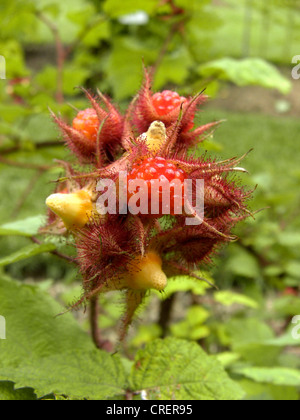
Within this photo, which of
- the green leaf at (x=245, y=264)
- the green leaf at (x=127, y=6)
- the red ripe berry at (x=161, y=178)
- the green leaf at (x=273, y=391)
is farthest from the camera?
the green leaf at (x=245, y=264)

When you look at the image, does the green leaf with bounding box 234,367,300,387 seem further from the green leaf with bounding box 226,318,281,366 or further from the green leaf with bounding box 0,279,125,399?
the green leaf with bounding box 0,279,125,399

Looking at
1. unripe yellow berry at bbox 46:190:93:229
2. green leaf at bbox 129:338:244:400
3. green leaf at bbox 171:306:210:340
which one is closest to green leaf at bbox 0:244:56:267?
unripe yellow berry at bbox 46:190:93:229

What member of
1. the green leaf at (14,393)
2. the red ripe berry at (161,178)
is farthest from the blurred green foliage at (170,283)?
the red ripe berry at (161,178)

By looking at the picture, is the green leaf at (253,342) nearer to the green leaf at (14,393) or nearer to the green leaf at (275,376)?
the green leaf at (275,376)

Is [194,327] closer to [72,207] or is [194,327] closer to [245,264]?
[245,264]

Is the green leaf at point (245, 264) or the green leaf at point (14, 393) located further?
the green leaf at point (245, 264)
